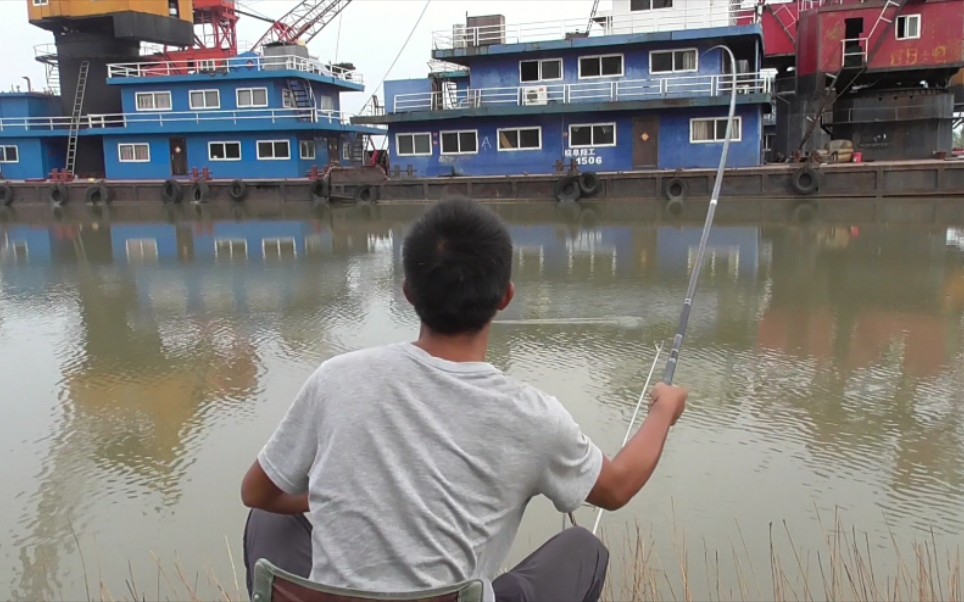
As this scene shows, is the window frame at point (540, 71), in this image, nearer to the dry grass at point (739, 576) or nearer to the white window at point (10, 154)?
the white window at point (10, 154)

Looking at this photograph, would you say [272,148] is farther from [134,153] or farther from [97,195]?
[97,195]

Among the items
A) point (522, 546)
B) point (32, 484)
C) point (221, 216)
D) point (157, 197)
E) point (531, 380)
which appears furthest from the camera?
point (157, 197)

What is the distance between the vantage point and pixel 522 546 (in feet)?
10.8

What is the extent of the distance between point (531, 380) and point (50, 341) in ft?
13.4

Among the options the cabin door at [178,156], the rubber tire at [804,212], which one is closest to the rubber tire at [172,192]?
the cabin door at [178,156]

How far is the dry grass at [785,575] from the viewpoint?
2.60 m

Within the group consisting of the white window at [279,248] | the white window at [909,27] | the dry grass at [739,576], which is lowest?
the dry grass at [739,576]

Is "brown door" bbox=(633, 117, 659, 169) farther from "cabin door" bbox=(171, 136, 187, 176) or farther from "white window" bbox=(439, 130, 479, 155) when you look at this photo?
"cabin door" bbox=(171, 136, 187, 176)

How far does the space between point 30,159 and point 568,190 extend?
1765cm

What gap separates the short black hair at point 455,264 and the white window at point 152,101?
86.6ft

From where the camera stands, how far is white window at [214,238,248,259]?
40.3 feet

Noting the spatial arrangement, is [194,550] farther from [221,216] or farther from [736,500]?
[221,216]

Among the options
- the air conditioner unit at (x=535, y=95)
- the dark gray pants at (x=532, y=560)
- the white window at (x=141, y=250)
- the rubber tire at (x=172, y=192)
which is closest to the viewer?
the dark gray pants at (x=532, y=560)

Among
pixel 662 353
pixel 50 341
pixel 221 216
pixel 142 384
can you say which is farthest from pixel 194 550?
pixel 221 216
